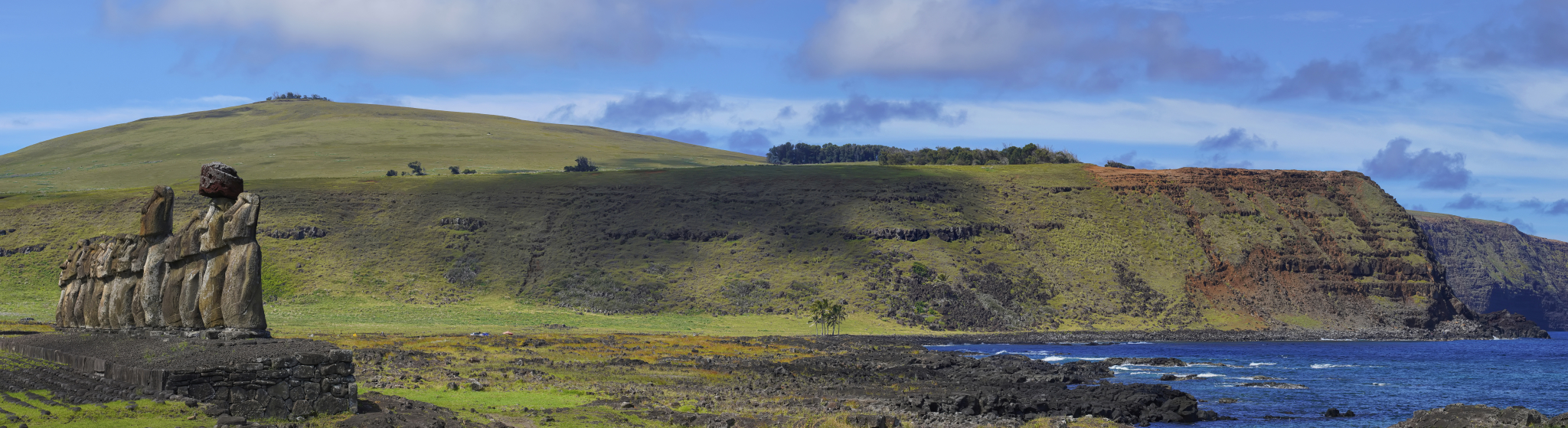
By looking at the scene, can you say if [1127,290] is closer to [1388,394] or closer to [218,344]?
[1388,394]

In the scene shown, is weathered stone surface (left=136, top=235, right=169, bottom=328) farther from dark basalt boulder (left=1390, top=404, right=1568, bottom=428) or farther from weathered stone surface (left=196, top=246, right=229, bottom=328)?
dark basalt boulder (left=1390, top=404, right=1568, bottom=428)

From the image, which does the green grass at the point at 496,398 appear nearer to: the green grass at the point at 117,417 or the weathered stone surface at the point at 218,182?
the weathered stone surface at the point at 218,182

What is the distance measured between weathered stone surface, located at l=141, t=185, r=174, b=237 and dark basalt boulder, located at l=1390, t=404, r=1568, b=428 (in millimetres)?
36916

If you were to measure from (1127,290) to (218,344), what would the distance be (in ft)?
374

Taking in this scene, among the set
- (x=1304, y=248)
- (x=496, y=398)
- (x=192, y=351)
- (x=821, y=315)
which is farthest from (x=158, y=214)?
(x=1304, y=248)

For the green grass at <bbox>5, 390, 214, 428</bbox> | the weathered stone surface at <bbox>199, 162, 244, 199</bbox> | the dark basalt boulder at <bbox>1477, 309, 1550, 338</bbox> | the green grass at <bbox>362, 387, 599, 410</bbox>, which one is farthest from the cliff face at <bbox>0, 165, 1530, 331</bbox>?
the green grass at <bbox>5, 390, 214, 428</bbox>

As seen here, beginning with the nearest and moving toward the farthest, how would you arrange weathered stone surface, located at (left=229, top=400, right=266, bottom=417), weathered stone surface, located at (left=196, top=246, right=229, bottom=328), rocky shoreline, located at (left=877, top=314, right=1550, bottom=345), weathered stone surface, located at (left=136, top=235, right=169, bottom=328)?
weathered stone surface, located at (left=229, top=400, right=266, bottom=417) → weathered stone surface, located at (left=196, top=246, right=229, bottom=328) → weathered stone surface, located at (left=136, top=235, right=169, bottom=328) → rocky shoreline, located at (left=877, top=314, right=1550, bottom=345)

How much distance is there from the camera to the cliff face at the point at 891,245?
120750 millimetres

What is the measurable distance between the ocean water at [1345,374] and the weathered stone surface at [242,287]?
103ft

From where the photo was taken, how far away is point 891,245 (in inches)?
5217

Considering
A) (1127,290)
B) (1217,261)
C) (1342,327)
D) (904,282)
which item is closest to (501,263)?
(904,282)

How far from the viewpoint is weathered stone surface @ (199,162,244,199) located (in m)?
27.7

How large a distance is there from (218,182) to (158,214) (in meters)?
6.60

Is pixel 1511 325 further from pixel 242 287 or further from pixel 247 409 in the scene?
pixel 247 409
